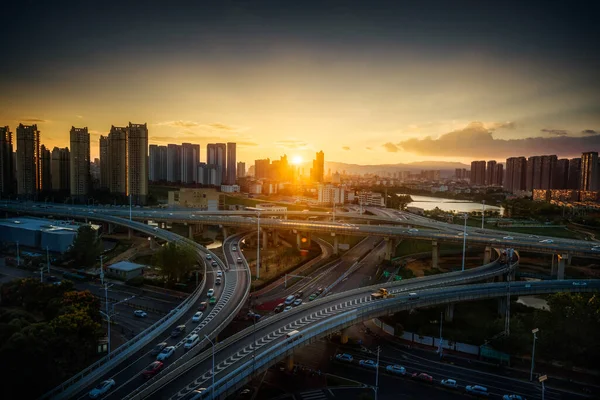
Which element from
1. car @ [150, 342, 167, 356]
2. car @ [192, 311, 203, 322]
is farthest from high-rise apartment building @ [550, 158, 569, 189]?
car @ [150, 342, 167, 356]

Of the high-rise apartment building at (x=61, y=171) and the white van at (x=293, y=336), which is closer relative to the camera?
the white van at (x=293, y=336)

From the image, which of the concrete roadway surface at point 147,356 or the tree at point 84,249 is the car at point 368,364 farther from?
the tree at point 84,249

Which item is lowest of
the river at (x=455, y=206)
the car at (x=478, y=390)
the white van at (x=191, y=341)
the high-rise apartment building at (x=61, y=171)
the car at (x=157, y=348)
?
the car at (x=478, y=390)

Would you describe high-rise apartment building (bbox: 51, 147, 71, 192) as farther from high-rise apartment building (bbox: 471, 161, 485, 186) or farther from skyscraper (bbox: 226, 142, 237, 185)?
high-rise apartment building (bbox: 471, 161, 485, 186)

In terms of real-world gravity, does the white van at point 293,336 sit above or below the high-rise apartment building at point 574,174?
below

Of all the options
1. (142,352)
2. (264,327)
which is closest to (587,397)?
(264,327)

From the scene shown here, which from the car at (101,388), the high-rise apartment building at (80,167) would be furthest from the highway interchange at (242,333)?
the high-rise apartment building at (80,167)

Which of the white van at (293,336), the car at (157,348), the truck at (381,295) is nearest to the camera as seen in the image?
the car at (157,348)
